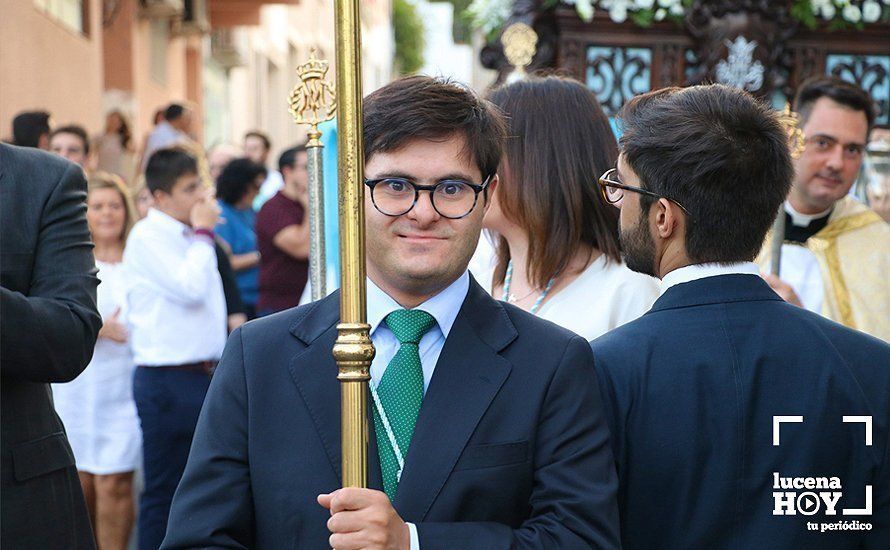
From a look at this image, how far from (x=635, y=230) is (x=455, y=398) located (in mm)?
589

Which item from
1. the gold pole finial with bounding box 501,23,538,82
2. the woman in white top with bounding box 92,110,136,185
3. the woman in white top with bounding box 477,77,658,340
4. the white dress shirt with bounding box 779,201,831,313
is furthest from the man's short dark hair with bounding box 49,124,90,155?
the woman in white top with bounding box 477,77,658,340

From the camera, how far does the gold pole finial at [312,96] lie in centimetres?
379

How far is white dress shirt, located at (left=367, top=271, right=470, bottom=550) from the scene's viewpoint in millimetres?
2383

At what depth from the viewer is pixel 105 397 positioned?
19.9 feet

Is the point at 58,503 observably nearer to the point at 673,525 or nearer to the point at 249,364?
the point at 249,364

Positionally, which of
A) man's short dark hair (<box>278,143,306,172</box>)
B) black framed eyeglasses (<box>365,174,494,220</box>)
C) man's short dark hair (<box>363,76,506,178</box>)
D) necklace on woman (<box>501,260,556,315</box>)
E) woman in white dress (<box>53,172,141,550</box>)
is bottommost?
woman in white dress (<box>53,172,141,550</box>)

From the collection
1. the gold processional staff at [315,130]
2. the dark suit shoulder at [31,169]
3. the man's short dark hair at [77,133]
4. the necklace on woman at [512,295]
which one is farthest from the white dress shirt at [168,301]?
the dark suit shoulder at [31,169]

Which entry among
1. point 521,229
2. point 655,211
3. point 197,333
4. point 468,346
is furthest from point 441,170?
point 197,333

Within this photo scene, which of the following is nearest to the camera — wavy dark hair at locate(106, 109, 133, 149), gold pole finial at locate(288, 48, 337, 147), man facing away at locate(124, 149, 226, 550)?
gold pole finial at locate(288, 48, 337, 147)

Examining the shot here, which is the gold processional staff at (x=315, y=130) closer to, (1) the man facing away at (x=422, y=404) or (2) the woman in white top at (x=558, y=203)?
(2) the woman in white top at (x=558, y=203)

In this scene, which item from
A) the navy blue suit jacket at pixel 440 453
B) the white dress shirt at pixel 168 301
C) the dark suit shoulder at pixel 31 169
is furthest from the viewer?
the white dress shirt at pixel 168 301

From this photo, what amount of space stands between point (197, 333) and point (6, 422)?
320 centimetres

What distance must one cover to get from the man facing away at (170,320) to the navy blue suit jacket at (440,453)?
11.7 feet

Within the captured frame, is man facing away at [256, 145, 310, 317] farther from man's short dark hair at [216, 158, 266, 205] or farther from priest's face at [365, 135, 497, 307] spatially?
priest's face at [365, 135, 497, 307]
